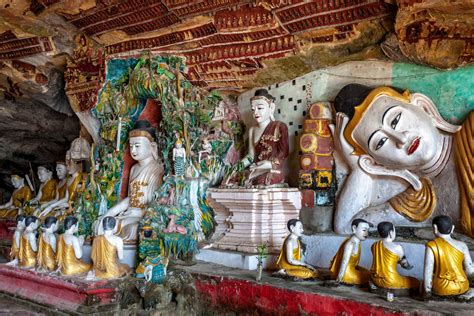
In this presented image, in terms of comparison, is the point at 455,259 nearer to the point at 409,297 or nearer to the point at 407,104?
the point at 409,297

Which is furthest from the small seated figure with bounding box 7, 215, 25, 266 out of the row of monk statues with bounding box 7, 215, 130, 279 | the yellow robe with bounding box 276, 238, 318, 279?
the yellow robe with bounding box 276, 238, 318, 279

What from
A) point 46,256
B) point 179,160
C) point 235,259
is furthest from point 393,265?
point 46,256

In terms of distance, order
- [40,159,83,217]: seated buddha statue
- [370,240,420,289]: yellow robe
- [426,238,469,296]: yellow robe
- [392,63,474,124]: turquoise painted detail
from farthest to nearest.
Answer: [40,159,83,217]: seated buddha statue < [392,63,474,124]: turquoise painted detail < [370,240,420,289]: yellow robe < [426,238,469,296]: yellow robe

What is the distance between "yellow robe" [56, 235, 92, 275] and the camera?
4891 mm

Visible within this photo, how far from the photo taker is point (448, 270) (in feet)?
10.5

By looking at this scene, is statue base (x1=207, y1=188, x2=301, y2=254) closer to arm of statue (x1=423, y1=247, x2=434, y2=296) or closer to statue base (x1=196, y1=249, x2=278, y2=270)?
Result: statue base (x1=196, y1=249, x2=278, y2=270)

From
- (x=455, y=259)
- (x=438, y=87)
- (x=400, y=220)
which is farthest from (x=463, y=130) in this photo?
(x=455, y=259)

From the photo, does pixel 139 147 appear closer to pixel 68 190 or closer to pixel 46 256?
pixel 46 256

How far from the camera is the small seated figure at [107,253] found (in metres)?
4.64

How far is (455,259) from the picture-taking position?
322 cm

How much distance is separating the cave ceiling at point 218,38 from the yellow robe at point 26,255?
203cm

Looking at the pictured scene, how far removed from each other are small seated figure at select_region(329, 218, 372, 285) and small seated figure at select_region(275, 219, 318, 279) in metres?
0.27

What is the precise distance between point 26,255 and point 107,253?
4.78 feet

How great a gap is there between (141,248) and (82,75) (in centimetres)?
297
